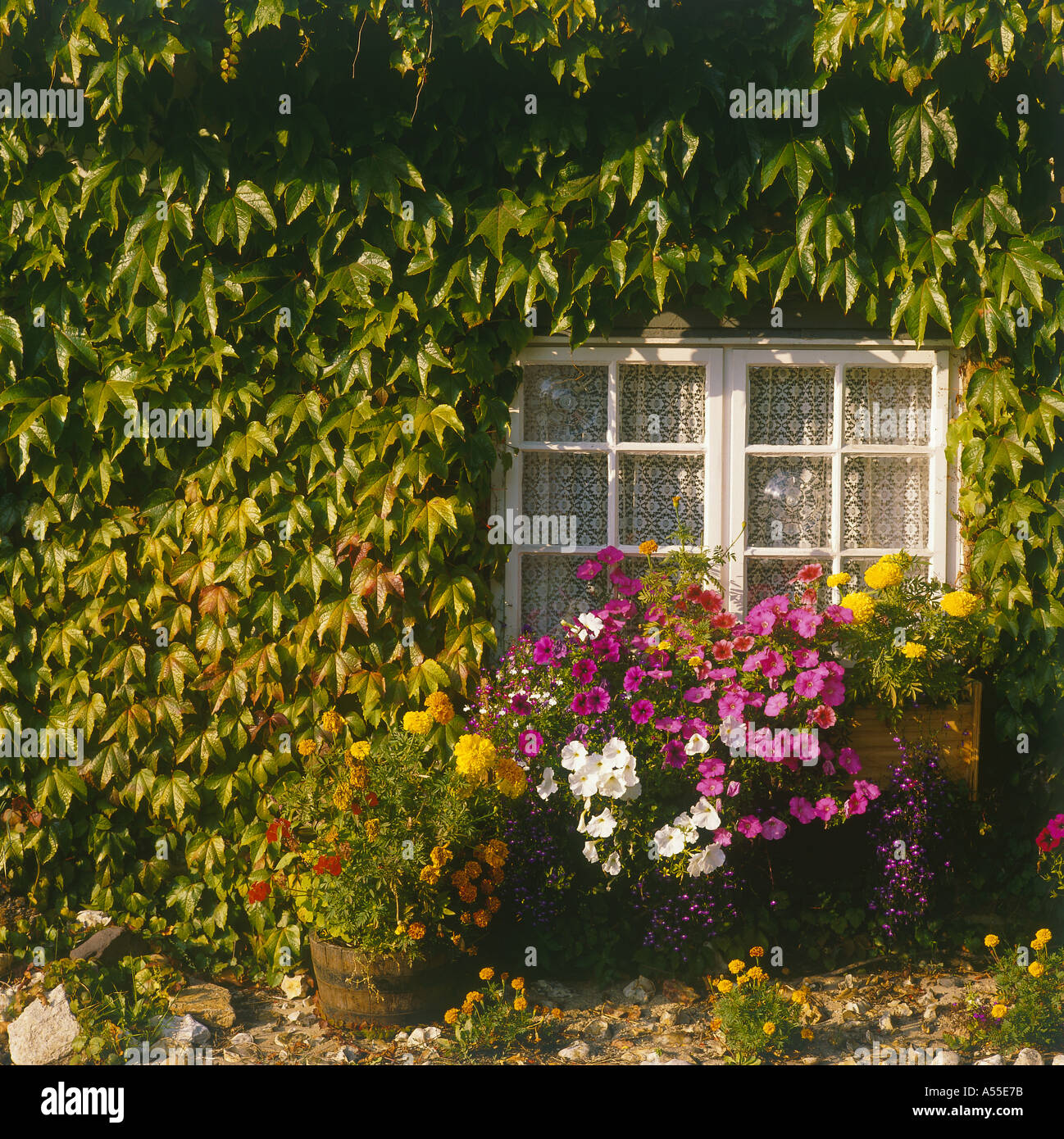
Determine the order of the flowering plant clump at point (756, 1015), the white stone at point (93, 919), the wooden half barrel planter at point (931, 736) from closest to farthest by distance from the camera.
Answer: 1. the flowering plant clump at point (756, 1015)
2. the wooden half barrel planter at point (931, 736)
3. the white stone at point (93, 919)

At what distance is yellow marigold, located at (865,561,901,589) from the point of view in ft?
10.6

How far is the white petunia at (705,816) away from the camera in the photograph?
291 cm

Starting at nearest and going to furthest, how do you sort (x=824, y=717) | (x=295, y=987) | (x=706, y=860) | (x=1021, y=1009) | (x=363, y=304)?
(x=1021, y=1009) → (x=706, y=860) → (x=824, y=717) → (x=295, y=987) → (x=363, y=304)

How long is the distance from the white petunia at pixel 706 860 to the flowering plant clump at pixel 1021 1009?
851 mm

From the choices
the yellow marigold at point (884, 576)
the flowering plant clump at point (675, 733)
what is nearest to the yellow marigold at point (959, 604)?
the yellow marigold at point (884, 576)

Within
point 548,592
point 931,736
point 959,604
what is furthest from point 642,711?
point 959,604

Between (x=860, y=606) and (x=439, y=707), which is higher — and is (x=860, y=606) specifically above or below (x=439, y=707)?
above

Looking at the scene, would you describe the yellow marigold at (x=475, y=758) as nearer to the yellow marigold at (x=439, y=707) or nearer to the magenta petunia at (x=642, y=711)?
the yellow marigold at (x=439, y=707)

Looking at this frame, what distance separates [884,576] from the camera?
10.6ft

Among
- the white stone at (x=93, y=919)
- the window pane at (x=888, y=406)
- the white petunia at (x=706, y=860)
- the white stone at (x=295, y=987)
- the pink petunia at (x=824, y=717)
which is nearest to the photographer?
the white petunia at (x=706, y=860)

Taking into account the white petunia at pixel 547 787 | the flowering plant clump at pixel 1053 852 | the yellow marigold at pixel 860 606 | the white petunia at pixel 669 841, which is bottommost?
the flowering plant clump at pixel 1053 852

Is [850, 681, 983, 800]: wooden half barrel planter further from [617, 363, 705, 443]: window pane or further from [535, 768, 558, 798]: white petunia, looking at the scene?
[617, 363, 705, 443]: window pane

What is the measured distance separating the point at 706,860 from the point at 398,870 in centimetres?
99

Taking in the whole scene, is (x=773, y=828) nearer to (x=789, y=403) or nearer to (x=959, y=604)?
(x=959, y=604)
